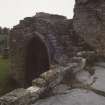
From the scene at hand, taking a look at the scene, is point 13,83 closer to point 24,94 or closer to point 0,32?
point 24,94

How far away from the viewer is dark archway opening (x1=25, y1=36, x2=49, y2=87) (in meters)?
12.0

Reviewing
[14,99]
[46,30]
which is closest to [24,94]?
[14,99]

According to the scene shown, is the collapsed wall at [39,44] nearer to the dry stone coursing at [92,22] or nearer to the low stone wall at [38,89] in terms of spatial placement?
the dry stone coursing at [92,22]

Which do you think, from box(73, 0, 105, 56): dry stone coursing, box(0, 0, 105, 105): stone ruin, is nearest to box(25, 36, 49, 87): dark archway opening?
box(0, 0, 105, 105): stone ruin

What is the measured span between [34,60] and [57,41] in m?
2.17

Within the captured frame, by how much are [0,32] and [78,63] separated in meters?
32.6

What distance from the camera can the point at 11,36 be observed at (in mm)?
12852

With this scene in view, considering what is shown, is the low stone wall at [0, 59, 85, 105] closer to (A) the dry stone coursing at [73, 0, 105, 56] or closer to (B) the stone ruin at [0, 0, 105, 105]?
(B) the stone ruin at [0, 0, 105, 105]

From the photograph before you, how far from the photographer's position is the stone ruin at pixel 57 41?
981cm

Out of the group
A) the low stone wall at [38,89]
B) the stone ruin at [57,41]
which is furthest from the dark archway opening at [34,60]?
the low stone wall at [38,89]

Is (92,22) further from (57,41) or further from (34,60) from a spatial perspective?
(34,60)

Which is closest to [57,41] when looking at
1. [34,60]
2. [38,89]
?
[34,60]

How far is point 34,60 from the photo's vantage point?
12.4 m

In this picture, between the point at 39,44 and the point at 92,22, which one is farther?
the point at 39,44
